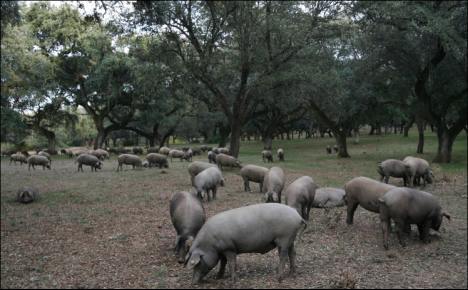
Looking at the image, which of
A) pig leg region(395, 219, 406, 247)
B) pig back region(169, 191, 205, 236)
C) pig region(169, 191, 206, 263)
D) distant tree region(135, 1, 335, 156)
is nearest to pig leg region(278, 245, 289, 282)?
pig region(169, 191, 206, 263)

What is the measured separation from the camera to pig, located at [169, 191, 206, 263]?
7987 mm

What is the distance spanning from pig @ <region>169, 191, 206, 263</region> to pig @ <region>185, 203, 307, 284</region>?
97 centimetres

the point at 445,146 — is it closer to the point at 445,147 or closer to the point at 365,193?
the point at 445,147

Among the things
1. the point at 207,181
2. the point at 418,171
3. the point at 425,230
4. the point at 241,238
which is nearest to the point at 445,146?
the point at 418,171

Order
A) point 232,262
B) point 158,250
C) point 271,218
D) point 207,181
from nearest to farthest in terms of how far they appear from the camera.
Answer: point 232,262 → point 271,218 → point 158,250 → point 207,181

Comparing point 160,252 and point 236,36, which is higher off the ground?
point 236,36

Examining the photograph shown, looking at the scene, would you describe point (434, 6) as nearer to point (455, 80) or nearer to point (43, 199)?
point (455, 80)

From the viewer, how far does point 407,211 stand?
886 centimetres

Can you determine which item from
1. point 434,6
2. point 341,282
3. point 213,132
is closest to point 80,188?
point 341,282

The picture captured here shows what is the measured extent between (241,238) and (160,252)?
2.41m

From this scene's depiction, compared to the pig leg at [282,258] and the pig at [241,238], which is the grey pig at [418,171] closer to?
the pig at [241,238]

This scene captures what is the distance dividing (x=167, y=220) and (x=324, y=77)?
49.1 ft

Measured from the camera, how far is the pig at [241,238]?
22.1ft

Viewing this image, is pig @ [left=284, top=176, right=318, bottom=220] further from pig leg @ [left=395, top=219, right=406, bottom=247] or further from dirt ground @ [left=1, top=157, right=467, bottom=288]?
pig leg @ [left=395, top=219, right=406, bottom=247]
